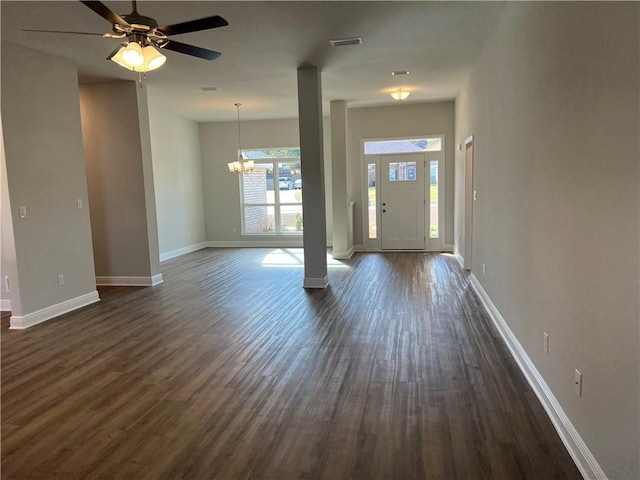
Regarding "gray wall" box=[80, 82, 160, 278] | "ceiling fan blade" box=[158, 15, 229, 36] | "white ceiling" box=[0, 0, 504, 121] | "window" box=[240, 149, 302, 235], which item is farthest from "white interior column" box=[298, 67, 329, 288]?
"window" box=[240, 149, 302, 235]

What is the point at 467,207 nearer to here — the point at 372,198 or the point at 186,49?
the point at 372,198

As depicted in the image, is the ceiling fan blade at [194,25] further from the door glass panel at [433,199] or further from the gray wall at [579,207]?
the door glass panel at [433,199]

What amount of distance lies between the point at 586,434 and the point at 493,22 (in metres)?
3.55

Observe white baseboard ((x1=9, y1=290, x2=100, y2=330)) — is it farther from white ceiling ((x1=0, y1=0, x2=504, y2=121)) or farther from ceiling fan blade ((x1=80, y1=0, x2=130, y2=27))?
ceiling fan blade ((x1=80, y1=0, x2=130, y2=27))

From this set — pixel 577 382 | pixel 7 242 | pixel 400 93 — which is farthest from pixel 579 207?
pixel 400 93

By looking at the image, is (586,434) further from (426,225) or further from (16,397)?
(426,225)

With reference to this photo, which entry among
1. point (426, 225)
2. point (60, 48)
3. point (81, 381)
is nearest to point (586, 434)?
point (81, 381)

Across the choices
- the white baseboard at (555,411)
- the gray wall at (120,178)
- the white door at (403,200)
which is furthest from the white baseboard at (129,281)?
the white baseboard at (555,411)

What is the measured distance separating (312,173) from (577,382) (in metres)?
4.04

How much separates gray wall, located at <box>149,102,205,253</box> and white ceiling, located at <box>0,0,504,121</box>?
151 centimetres

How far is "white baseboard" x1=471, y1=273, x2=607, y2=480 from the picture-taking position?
190cm

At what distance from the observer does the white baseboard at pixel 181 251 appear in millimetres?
8461

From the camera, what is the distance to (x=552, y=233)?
2436 mm

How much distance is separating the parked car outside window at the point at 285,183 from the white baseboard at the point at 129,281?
14.0 feet
